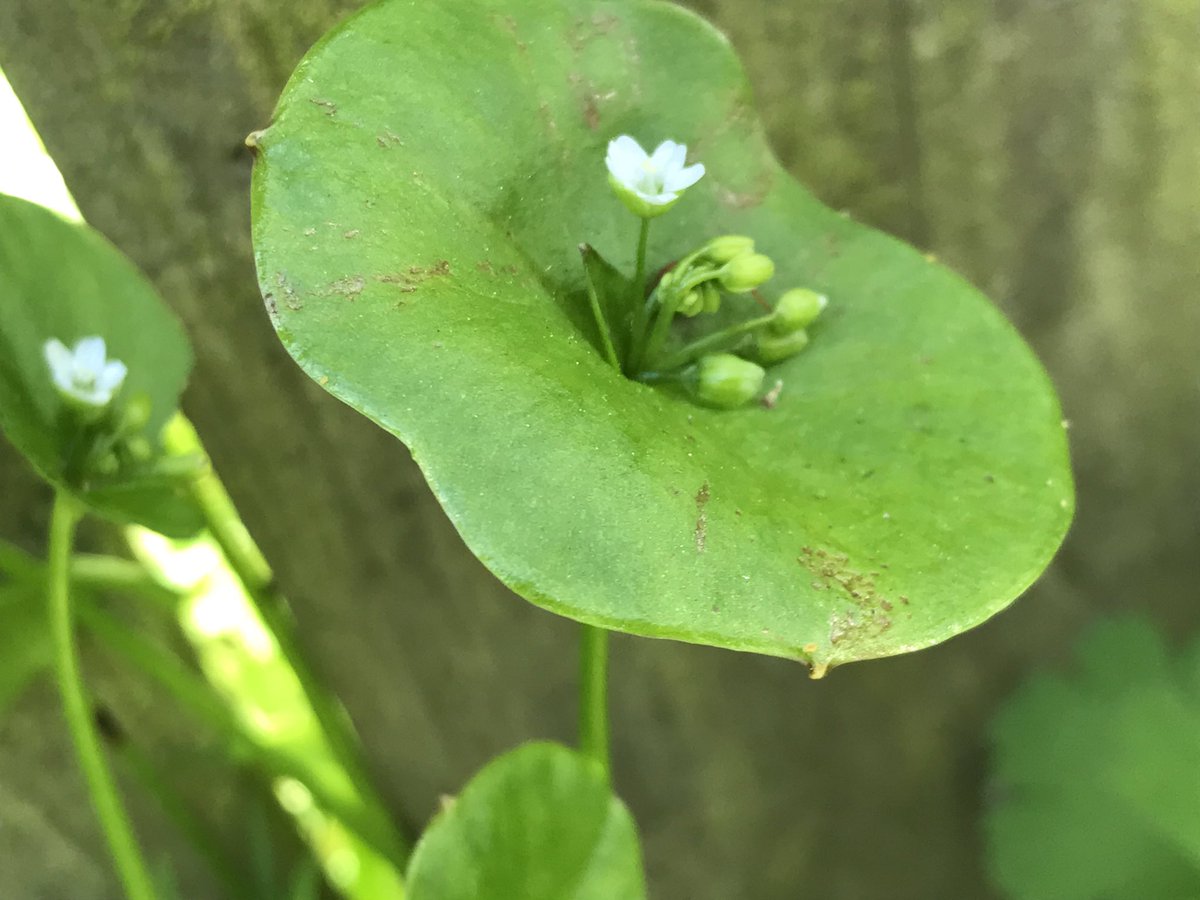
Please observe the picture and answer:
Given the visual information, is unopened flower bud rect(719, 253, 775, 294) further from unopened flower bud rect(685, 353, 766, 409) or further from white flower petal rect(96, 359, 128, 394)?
white flower petal rect(96, 359, 128, 394)

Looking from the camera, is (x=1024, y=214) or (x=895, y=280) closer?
(x=895, y=280)

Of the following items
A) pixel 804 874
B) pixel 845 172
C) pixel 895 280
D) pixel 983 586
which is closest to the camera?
pixel 983 586

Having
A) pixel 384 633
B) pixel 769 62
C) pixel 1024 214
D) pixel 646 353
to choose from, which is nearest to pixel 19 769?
pixel 384 633

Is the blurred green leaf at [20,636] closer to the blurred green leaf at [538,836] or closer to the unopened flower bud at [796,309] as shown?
the blurred green leaf at [538,836]

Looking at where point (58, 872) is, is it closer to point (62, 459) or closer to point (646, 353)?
point (62, 459)

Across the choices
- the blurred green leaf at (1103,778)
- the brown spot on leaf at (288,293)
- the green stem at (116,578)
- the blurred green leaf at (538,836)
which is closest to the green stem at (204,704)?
the green stem at (116,578)

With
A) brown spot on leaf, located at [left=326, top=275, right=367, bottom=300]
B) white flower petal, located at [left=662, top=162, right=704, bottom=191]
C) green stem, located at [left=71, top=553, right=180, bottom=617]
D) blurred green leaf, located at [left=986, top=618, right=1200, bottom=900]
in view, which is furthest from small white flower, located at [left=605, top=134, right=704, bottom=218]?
blurred green leaf, located at [left=986, top=618, right=1200, bottom=900]

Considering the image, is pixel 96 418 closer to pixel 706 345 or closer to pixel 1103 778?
pixel 706 345
